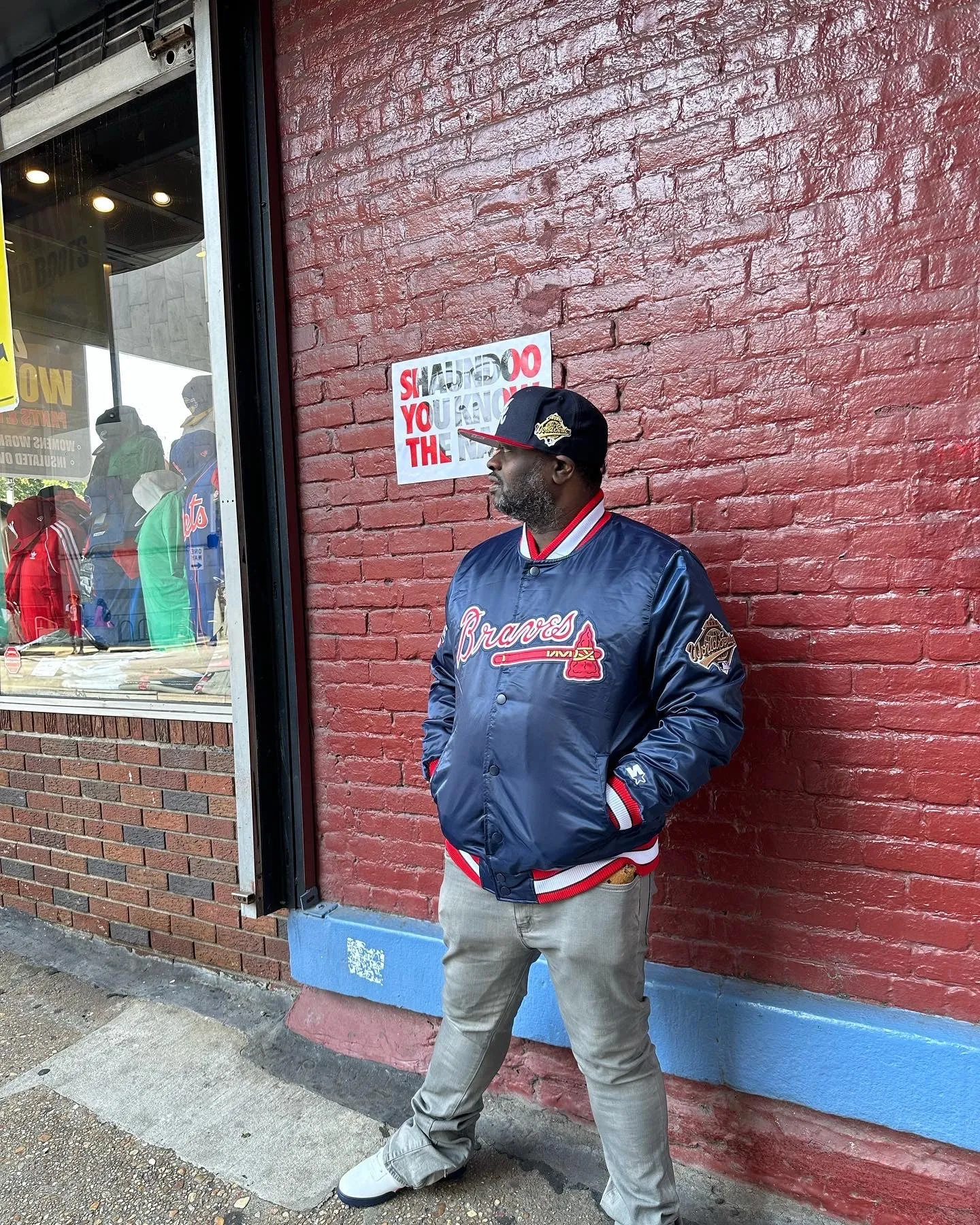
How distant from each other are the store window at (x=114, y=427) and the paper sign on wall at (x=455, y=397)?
3.02 ft

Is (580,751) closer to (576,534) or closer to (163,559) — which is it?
(576,534)

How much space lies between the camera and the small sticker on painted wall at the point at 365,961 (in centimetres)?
281

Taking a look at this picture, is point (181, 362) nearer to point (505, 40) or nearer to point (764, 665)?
point (505, 40)

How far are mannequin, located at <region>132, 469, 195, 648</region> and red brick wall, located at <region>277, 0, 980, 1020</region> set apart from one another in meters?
1.19

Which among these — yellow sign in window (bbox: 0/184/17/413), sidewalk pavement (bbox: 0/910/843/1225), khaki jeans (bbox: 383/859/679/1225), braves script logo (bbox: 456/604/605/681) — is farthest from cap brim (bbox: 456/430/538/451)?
yellow sign in window (bbox: 0/184/17/413)

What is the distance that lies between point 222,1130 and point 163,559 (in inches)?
86.1

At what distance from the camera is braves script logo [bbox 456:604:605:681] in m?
1.84

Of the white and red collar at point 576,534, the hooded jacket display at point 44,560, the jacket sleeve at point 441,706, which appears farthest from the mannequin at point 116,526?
the white and red collar at point 576,534

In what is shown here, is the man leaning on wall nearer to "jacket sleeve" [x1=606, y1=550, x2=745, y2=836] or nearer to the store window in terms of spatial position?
"jacket sleeve" [x1=606, y1=550, x2=745, y2=836]

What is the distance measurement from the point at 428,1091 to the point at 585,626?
1.37 metres

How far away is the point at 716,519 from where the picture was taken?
2254 millimetres

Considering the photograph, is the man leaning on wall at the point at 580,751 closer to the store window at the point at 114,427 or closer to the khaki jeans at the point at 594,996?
the khaki jeans at the point at 594,996

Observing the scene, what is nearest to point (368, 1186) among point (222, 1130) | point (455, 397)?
point (222, 1130)

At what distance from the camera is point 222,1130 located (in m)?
2.57
